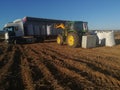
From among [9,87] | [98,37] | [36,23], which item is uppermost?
[36,23]

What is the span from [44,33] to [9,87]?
19700 millimetres

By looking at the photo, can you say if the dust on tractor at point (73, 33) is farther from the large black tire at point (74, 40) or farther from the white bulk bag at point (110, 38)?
the white bulk bag at point (110, 38)

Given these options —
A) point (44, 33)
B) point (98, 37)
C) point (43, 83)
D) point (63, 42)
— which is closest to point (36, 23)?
point (44, 33)

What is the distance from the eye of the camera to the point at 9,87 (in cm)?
536

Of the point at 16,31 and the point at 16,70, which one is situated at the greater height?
the point at 16,31

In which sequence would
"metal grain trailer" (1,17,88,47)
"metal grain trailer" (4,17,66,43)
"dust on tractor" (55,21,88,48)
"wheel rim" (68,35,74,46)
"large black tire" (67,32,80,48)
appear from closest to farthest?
"large black tire" (67,32,80,48) → "dust on tractor" (55,21,88,48) → "wheel rim" (68,35,74,46) → "metal grain trailer" (1,17,88,47) → "metal grain trailer" (4,17,66,43)

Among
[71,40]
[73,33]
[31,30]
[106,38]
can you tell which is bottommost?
[71,40]

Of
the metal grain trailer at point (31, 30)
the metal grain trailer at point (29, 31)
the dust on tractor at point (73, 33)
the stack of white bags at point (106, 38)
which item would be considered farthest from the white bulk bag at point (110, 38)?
the metal grain trailer at point (29, 31)

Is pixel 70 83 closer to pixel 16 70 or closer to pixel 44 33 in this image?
pixel 16 70

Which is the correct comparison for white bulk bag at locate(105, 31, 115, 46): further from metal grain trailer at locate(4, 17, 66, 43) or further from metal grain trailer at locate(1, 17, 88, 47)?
metal grain trailer at locate(4, 17, 66, 43)

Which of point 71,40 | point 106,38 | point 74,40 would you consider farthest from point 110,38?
point 71,40

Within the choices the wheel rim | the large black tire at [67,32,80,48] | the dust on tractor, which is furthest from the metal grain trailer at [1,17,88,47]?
the large black tire at [67,32,80,48]

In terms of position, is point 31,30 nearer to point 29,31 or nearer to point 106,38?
point 29,31

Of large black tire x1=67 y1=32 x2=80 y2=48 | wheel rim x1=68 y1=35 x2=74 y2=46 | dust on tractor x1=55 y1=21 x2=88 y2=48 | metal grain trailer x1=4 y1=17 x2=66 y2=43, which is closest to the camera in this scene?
large black tire x1=67 y1=32 x2=80 y2=48
